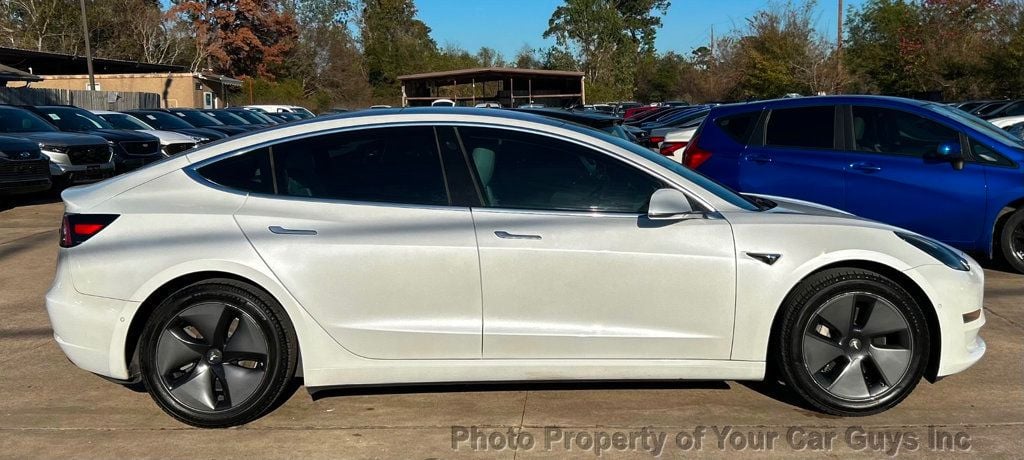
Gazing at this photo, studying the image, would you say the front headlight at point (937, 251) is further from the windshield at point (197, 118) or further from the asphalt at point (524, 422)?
the windshield at point (197, 118)

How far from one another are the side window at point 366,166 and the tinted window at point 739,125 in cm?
491

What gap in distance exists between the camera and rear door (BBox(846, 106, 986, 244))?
25.0ft

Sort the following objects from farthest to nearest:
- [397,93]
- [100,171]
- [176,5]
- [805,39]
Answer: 1. [397,93]
2. [176,5]
3. [805,39]
4. [100,171]

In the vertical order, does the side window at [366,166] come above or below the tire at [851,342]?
above

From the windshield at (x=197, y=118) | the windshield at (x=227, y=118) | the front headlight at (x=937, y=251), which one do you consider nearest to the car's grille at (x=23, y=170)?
the windshield at (x=197, y=118)

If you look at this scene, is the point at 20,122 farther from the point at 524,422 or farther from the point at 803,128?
the point at 524,422

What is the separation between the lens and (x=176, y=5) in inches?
2418

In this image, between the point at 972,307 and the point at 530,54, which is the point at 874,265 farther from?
the point at 530,54

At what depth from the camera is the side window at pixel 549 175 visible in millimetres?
4473

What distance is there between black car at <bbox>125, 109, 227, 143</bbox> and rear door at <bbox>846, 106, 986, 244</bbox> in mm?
15450

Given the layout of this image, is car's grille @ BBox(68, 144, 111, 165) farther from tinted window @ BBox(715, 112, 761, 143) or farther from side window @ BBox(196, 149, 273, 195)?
side window @ BBox(196, 149, 273, 195)

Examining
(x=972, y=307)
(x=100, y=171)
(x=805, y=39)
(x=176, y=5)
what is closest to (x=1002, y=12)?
(x=805, y=39)

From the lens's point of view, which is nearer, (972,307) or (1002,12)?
(972,307)

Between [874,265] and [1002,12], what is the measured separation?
3824 cm
